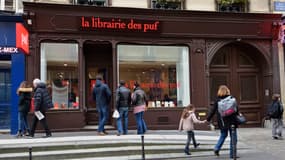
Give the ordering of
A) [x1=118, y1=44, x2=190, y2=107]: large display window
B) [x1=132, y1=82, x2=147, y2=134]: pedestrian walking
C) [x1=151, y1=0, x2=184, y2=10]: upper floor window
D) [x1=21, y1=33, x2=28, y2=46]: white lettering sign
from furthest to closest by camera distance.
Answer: [x1=151, y1=0, x2=184, y2=10]: upper floor window
[x1=118, y1=44, x2=190, y2=107]: large display window
[x1=21, y1=33, x2=28, y2=46]: white lettering sign
[x1=132, y1=82, x2=147, y2=134]: pedestrian walking

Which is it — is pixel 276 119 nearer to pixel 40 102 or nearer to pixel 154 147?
pixel 154 147

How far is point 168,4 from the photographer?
47.6ft

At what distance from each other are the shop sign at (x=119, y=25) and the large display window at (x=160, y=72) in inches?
28.6

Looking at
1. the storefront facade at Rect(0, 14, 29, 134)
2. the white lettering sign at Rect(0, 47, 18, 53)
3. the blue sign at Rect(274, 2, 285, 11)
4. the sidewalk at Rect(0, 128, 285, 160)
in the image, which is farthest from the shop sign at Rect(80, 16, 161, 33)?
the blue sign at Rect(274, 2, 285, 11)

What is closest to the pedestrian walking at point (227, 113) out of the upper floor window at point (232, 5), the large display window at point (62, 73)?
the large display window at point (62, 73)

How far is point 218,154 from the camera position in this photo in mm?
9586

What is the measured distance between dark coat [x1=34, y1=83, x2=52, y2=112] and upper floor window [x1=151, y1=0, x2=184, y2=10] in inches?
226

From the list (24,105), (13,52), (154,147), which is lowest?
(154,147)

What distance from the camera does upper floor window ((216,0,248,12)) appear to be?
48.1 feet

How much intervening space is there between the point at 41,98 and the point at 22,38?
2.32 meters

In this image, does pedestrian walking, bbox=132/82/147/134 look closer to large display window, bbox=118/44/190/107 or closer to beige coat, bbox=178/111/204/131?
beige coat, bbox=178/111/204/131

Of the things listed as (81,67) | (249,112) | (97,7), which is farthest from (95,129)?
(249,112)

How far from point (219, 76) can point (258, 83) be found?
1.87 metres

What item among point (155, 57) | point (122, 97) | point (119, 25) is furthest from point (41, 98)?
point (155, 57)
